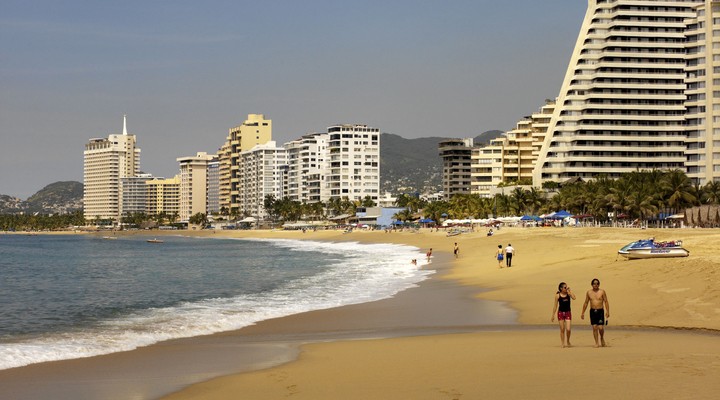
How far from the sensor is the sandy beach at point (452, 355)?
49.8 ft

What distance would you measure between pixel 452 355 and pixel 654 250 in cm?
2197

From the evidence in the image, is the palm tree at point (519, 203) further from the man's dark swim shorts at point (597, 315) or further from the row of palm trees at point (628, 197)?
the man's dark swim shorts at point (597, 315)

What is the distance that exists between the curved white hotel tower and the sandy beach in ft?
397

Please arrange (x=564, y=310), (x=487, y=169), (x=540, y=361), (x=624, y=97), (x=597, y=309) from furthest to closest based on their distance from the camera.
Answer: (x=487, y=169), (x=624, y=97), (x=564, y=310), (x=597, y=309), (x=540, y=361)

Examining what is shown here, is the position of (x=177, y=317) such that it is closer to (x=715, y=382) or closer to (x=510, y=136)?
(x=715, y=382)

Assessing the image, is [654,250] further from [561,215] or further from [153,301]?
[561,215]

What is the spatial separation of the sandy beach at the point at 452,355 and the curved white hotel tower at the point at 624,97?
120875mm

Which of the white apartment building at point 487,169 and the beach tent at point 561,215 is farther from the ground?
the white apartment building at point 487,169

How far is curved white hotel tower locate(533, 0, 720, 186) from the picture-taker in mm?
150250

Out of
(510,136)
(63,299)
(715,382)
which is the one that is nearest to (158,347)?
(715,382)

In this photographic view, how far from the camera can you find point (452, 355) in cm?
1908

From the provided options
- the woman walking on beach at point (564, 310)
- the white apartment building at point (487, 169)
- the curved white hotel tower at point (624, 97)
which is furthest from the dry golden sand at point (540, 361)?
the white apartment building at point (487, 169)

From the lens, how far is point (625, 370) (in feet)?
51.8

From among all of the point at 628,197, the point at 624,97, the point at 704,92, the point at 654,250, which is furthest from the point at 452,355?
the point at 624,97
